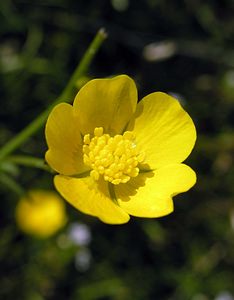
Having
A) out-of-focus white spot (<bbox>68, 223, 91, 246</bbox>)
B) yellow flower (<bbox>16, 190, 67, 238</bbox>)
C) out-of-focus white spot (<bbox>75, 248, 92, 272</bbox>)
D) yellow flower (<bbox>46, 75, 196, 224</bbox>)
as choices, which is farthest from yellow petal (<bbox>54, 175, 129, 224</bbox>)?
out-of-focus white spot (<bbox>75, 248, 92, 272</bbox>)

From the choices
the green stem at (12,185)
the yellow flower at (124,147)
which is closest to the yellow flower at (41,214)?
the green stem at (12,185)

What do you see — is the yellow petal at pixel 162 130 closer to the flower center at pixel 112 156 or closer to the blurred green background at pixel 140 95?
the flower center at pixel 112 156

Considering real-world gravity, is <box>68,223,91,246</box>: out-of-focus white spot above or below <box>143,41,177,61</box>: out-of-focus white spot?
below

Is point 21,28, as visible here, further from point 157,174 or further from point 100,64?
point 157,174

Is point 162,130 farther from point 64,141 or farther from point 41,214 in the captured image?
point 41,214

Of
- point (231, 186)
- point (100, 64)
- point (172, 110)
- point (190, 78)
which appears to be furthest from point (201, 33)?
point (172, 110)

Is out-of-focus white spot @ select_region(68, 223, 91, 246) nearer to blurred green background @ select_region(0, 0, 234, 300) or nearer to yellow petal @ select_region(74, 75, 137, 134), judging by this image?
blurred green background @ select_region(0, 0, 234, 300)
